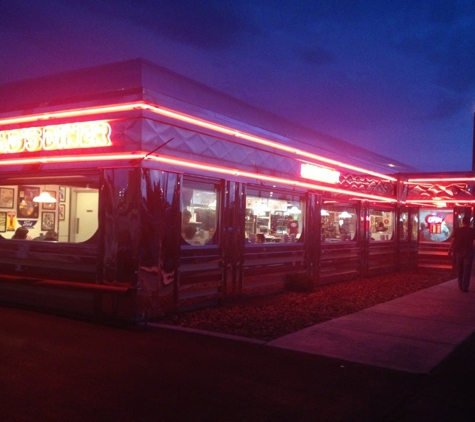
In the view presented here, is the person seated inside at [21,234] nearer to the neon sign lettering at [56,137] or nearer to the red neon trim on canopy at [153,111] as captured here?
the neon sign lettering at [56,137]

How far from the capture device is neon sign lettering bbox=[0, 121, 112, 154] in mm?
9156

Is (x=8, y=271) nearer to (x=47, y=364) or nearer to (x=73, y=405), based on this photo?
(x=47, y=364)

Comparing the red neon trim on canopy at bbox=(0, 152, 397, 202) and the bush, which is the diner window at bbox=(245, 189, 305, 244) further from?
the bush

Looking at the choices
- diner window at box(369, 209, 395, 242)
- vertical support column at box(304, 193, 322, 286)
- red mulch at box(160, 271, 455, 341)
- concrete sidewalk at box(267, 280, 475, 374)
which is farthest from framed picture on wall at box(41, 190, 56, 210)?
diner window at box(369, 209, 395, 242)

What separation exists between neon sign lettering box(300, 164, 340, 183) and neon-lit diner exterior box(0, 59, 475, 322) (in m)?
0.06

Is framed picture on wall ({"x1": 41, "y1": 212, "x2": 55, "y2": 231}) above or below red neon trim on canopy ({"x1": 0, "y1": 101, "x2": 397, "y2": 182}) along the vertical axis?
below

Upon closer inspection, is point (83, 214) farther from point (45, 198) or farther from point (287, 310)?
point (287, 310)

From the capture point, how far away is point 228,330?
28.3ft

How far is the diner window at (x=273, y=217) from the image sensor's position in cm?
1206

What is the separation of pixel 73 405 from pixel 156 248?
410 centimetres

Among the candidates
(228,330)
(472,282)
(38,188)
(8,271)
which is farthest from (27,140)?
(472,282)

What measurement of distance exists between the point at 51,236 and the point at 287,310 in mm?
4690

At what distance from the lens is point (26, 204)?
1152cm

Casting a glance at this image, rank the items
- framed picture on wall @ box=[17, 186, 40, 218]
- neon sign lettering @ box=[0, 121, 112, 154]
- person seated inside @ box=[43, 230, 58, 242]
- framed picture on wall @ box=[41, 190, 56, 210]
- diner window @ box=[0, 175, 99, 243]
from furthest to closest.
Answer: framed picture on wall @ box=[17, 186, 40, 218] < framed picture on wall @ box=[41, 190, 56, 210] < person seated inside @ box=[43, 230, 58, 242] < diner window @ box=[0, 175, 99, 243] < neon sign lettering @ box=[0, 121, 112, 154]
